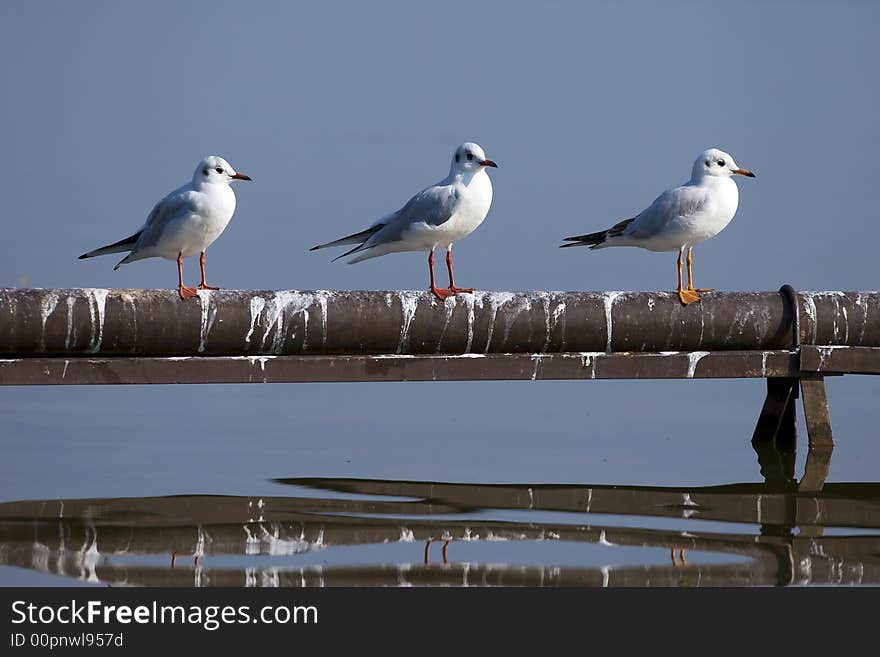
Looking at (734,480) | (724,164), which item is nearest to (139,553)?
(734,480)

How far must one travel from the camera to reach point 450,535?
764 cm

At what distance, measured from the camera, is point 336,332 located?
899cm

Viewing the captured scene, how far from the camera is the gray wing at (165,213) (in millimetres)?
9047

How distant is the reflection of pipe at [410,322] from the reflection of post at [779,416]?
0.90 meters

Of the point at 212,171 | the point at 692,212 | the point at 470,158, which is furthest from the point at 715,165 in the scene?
the point at 212,171

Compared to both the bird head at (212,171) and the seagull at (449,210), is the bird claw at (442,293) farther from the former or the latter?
the bird head at (212,171)

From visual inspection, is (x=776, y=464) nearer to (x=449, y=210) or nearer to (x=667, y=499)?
(x=667, y=499)

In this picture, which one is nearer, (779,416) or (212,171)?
(212,171)

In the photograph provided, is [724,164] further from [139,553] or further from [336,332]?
[139,553]

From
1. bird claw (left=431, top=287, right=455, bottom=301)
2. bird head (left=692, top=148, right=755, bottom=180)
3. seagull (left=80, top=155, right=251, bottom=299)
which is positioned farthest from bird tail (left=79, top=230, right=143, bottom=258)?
bird head (left=692, top=148, right=755, bottom=180)

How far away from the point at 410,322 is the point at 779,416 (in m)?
3.50

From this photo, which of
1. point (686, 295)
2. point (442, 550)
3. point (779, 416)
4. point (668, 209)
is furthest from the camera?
point (779, 416)

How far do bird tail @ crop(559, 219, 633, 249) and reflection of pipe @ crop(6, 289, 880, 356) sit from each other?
76cm

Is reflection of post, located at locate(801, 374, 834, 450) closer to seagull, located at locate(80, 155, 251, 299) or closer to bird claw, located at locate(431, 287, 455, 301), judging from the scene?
bird claw, located at locate(431, 287, 455, 301)
